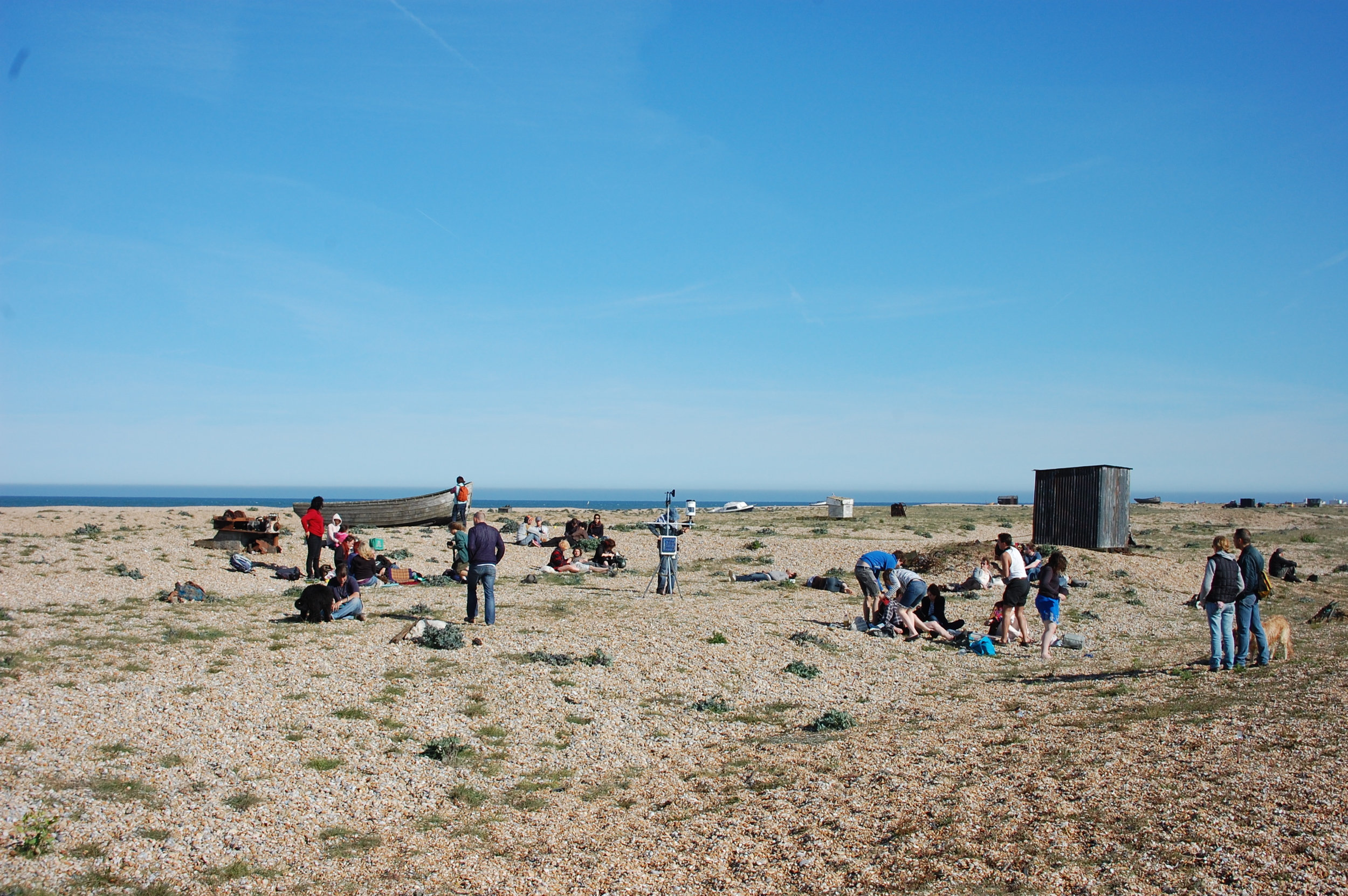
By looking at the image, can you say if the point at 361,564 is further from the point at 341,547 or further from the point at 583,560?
the point at 583,560

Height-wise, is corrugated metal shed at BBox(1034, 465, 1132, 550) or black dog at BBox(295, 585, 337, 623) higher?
corrugated metal shed at BBox(1034, 465, 1132, 550)

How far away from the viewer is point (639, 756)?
11070mm

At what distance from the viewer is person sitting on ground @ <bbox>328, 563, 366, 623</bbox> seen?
17625 mm

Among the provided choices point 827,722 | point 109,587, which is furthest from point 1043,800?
point 109,587

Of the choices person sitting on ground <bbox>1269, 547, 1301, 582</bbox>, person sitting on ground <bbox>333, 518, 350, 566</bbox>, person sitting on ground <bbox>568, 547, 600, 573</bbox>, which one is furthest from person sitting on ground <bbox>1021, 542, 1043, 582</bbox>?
person sitting on ground <bbox>333, 518, 350, 566</bbox>

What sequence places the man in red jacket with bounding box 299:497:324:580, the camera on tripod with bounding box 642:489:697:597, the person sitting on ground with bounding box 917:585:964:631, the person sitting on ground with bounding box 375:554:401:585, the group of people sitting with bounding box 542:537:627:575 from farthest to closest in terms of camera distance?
the group of people sitting with bounding box 542:537:627:575 → the person sitting on ground with bounding box 375:554:401:585 → the man in red jacket with bounding box 299:497:324:580 → the camera on tripod with bounding box 642:489:697:597 → the person sitting on ground with bounding box 917:585:964:631

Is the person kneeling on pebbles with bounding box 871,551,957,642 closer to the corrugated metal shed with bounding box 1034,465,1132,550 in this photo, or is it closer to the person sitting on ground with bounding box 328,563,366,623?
the person sitting on ground with bounding box 328,563,366,623

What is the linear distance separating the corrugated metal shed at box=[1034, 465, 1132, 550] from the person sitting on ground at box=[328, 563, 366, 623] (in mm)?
26592

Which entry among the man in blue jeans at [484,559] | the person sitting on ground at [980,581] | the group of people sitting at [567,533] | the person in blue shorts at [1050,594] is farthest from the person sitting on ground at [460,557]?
the person in blue shorts at [1050,594]

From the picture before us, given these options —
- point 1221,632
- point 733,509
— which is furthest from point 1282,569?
point 733,509

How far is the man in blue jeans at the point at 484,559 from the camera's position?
55.1ft

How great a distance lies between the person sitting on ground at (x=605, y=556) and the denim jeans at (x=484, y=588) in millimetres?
10819

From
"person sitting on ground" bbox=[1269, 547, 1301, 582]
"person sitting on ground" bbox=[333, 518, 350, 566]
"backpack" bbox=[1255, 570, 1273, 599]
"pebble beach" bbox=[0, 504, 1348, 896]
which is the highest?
"backpack" bbox=[1255, 570, 1273, 599]

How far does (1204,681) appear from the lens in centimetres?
1361
